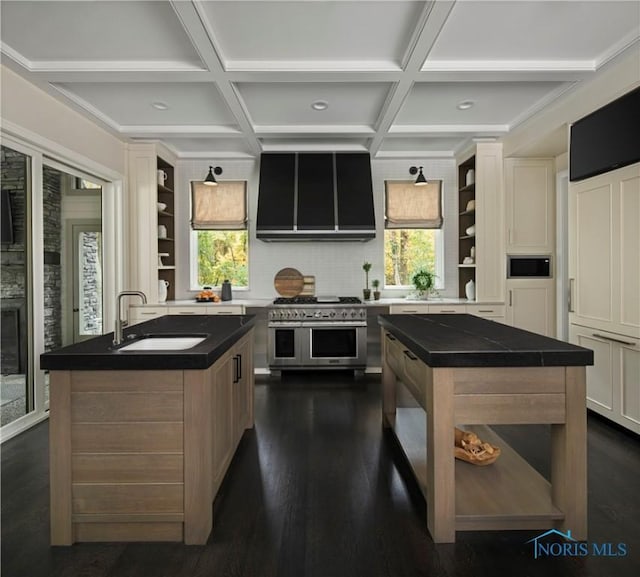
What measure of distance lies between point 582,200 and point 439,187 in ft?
7.70

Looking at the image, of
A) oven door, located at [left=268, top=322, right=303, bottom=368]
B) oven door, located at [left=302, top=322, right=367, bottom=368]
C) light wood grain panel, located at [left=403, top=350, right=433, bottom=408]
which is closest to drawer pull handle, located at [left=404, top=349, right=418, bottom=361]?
light wood grain panel, located at [left=403, top=350, right=433, bottom=408]

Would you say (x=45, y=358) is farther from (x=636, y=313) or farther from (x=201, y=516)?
(x=636, y=313)

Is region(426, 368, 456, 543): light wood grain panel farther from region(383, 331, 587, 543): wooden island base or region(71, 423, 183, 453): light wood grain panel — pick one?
region(71, 423, 183, 453): light wood grain panel

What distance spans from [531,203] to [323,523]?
447 cm

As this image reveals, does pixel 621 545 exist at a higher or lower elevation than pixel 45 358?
lower

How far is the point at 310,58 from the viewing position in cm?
321

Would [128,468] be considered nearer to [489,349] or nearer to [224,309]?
[489,349]

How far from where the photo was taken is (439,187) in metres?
5.79

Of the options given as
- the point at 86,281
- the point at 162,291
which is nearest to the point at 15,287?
the point at 86,281

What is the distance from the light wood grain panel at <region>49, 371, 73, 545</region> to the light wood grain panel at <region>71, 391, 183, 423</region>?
5 centimetres

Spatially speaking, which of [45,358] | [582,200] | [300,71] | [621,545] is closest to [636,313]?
[582,200]

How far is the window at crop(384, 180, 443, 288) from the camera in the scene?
5.76 m

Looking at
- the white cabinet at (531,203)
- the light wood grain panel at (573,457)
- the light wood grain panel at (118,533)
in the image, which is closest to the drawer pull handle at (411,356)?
the light wood grain panel at (573,457)

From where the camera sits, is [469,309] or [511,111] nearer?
[511,111]
